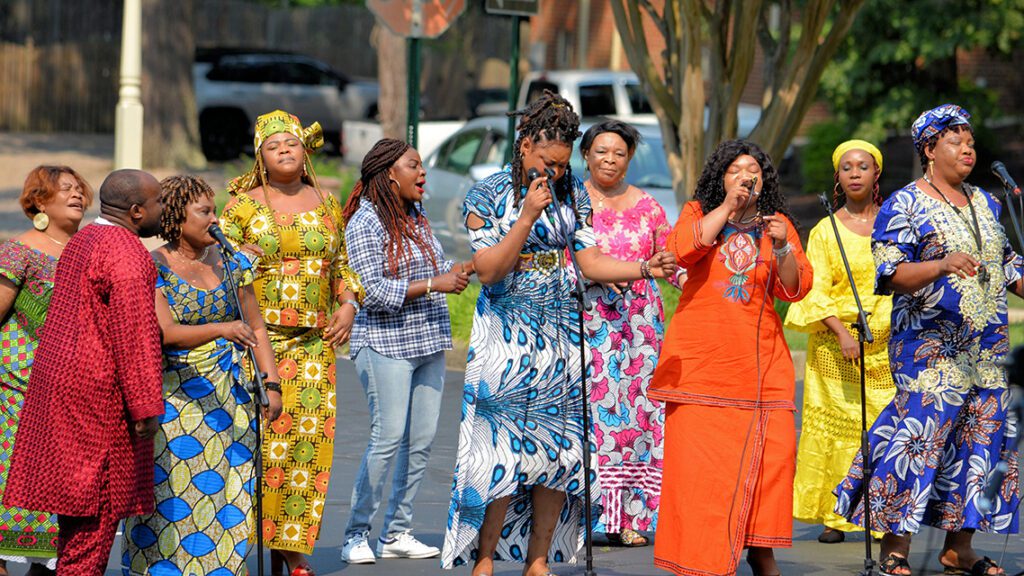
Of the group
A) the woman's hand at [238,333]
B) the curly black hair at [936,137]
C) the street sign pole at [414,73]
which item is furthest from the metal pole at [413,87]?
the woman's hand at [238,333]

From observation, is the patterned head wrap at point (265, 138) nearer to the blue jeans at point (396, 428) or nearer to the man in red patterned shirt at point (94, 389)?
the blue jeans at point (396, 428)

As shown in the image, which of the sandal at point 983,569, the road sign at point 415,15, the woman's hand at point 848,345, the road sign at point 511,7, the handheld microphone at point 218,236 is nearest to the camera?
the handheld microphone at point 218,236

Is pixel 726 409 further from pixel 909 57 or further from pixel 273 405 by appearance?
pixel 909 57

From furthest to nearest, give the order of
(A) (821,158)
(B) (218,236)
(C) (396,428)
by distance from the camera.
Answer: (A) (821,158) → (C) (396,428) → (B) (218,236)

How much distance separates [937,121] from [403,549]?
3.13 m

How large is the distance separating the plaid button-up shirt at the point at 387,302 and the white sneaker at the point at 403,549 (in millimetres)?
889

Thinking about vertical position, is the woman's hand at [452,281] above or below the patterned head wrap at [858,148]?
below

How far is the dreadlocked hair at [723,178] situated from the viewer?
6.50 meters

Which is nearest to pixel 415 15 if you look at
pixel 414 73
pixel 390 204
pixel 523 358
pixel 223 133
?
pixel 414 73

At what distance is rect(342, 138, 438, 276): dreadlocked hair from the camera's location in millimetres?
7199

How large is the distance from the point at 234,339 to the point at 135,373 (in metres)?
0.42

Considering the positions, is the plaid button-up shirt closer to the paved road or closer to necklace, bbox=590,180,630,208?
the paved road

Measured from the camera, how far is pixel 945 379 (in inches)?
274

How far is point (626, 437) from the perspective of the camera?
7953mm
